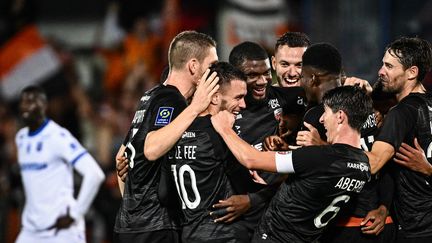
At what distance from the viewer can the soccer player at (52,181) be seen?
31.1 feet

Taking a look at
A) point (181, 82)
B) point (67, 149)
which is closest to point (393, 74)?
point (181, 82)

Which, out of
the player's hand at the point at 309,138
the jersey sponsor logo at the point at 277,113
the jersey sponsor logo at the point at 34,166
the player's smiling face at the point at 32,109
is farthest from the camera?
the player's smiling face at the point at 32,109

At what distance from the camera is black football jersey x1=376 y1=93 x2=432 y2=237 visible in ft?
21.6

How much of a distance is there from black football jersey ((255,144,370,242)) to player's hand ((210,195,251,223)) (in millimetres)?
208

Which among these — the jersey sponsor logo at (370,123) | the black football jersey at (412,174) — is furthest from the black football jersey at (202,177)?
the black football jersey at (412,174)

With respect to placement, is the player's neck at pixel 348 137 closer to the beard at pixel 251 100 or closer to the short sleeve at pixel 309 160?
the short sleeve at pixel 309 160

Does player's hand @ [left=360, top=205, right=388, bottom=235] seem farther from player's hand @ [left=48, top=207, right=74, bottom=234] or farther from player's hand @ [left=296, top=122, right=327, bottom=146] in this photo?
player's hand @ [left=48, top=207, right=74, bottom=234]

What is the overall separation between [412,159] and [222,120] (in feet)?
4.75

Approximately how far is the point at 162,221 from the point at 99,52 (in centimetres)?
864

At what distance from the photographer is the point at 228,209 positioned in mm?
6371

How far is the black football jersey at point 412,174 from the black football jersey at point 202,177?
45.6 inches

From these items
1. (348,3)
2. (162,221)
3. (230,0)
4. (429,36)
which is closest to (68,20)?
(230,0)

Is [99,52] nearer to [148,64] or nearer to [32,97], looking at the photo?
[148,64]

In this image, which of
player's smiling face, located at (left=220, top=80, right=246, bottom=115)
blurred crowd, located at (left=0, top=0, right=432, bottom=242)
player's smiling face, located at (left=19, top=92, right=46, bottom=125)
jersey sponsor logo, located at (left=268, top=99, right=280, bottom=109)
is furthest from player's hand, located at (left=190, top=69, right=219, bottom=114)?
blurred crowd, located at (left=0, top=0, right=432, bottom=242)
